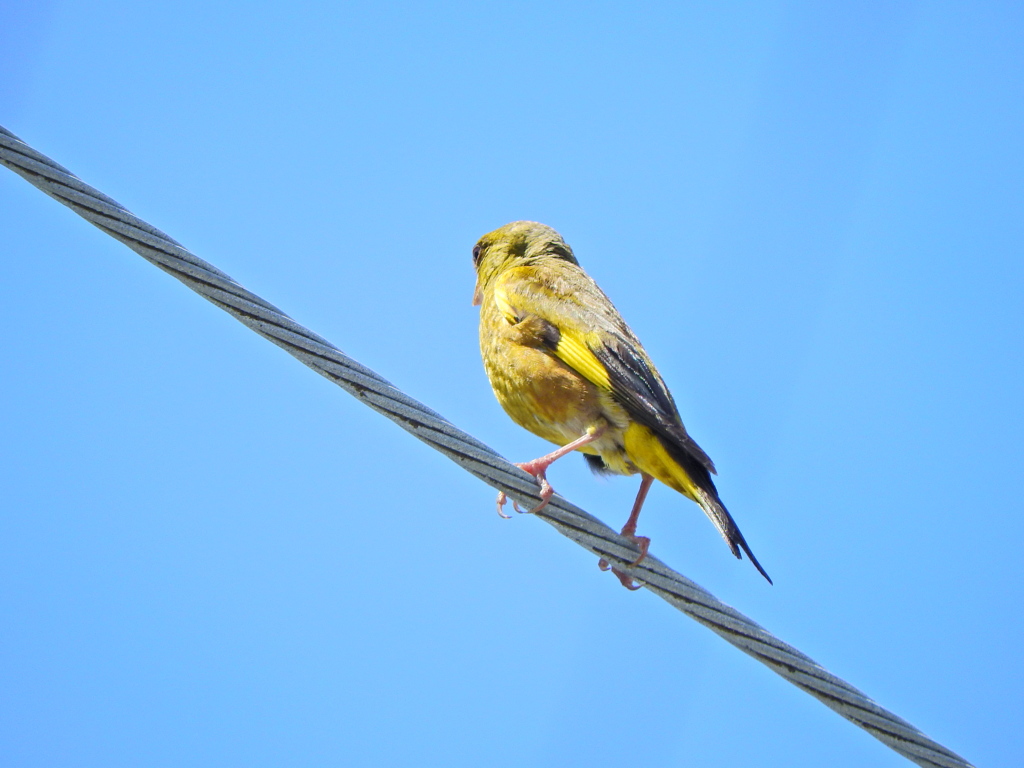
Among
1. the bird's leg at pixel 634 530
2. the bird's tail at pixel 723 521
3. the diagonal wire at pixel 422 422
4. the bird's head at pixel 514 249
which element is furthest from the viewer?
the bird's head at pixel 514 249

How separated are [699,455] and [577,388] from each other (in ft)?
2.85

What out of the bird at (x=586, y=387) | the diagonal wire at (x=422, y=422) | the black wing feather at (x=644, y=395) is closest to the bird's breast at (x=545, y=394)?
the bird at (x=586, y=387)

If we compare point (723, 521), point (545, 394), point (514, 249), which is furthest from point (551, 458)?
point (514, 249)

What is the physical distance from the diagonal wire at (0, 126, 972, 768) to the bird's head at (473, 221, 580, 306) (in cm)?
314

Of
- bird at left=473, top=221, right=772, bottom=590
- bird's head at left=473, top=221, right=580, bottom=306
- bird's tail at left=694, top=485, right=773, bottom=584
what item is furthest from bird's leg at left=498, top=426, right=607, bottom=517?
bird's head at left=473, top=221, right=580, bottom=306

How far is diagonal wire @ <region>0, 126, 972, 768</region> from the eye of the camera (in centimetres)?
307

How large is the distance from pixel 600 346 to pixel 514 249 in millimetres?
1945

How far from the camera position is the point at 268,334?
3244 mm

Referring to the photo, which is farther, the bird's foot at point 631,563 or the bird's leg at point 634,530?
the bird's leg at point 634,530

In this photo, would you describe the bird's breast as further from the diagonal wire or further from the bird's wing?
the diagonal wire

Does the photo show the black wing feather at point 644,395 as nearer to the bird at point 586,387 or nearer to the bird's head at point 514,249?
the bird at point 586,387

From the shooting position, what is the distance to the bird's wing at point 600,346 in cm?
460

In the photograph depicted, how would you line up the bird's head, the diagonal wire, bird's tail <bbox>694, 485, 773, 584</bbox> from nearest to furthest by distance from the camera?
the diagonal wire < bird's tail <bbox>694, 485, 773, 584</bbox> < the bird's head

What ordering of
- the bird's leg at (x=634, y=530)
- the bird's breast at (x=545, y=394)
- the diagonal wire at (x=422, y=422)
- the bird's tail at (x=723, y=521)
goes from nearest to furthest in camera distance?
the diagonal wire at (x=422, y=422) → the bird's tail at (x=723, y=521) → the bird's leg at (x=634, y=530) → the bird's breast at (x=545, y=394)
